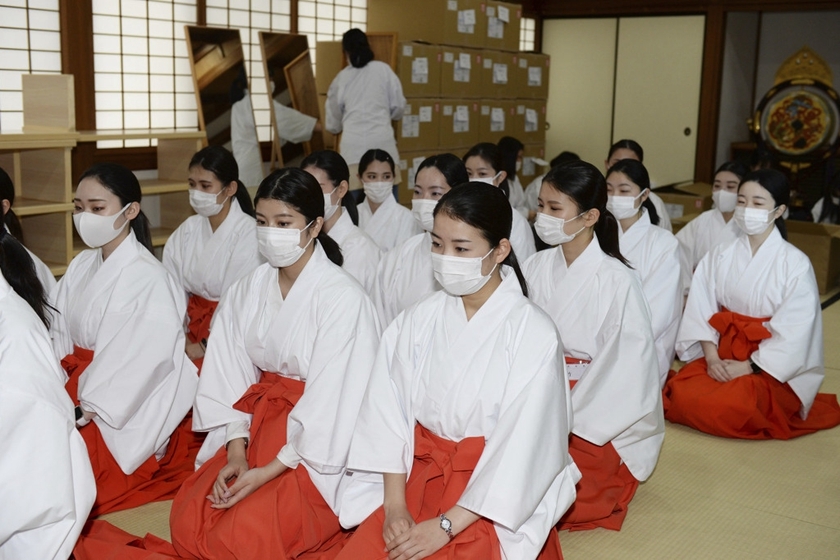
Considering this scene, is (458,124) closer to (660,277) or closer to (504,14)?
(504,14)

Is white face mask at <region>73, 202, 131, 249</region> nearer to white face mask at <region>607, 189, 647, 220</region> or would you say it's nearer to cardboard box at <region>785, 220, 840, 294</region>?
white face mask at <region>607, 189, 647, 220</region>

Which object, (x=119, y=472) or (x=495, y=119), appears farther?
(x=495, y=119)

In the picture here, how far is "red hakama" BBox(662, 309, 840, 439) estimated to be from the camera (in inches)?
172

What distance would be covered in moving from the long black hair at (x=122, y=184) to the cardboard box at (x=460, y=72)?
18.5 ft

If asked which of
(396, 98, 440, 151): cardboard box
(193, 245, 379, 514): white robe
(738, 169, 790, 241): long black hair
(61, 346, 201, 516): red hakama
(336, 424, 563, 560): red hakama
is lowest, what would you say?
(61, 346, 201, 516): red hakama

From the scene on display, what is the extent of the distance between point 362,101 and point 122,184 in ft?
13.8

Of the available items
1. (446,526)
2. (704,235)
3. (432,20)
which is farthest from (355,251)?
(432,20)

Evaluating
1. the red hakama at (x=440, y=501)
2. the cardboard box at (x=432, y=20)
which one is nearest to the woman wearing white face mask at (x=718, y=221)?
the cardboard box at (x=432, y=20)

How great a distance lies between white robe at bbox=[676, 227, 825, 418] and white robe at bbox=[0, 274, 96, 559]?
10.9 feet

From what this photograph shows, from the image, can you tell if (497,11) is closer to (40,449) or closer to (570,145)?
(570,145)

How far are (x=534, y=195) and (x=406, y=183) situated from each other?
1.23m

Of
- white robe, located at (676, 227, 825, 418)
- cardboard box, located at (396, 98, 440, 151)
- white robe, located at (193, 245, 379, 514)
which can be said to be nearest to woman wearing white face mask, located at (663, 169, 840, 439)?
white robe, located at (676, 227, 825, 418)

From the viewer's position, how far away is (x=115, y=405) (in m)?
3.40

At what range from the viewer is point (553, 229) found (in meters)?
3.57
